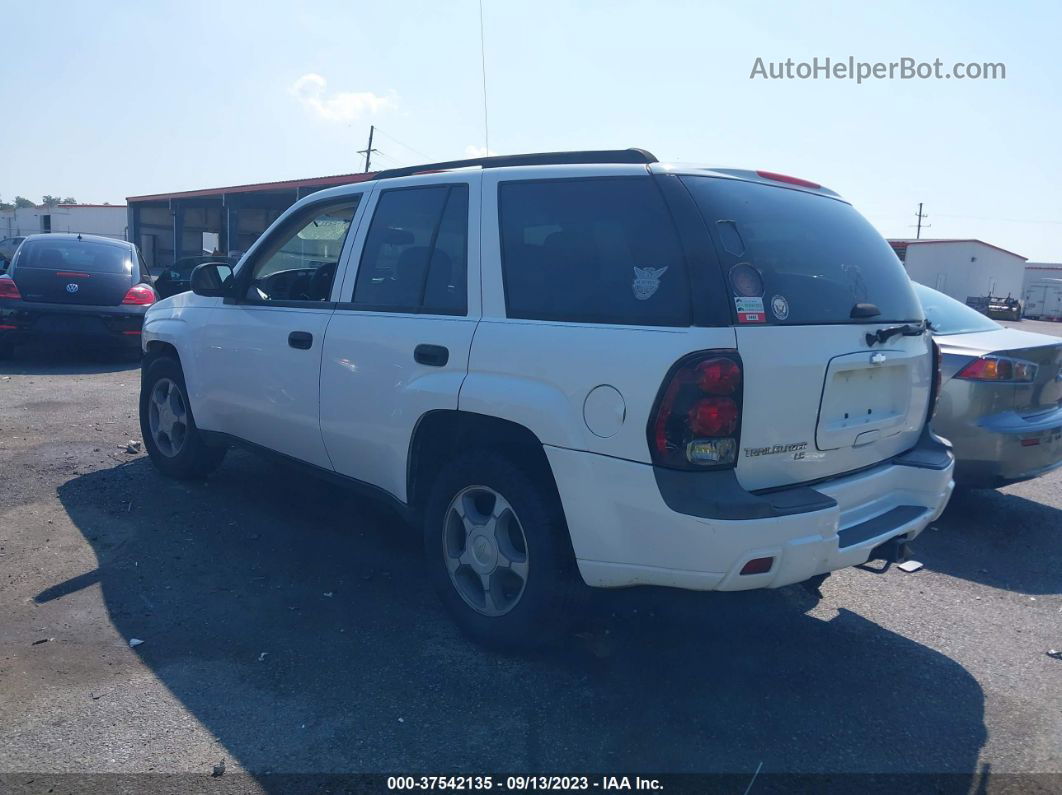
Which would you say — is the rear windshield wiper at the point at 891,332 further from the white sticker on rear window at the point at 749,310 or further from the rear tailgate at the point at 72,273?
the rear tailgate at the point at 72,273

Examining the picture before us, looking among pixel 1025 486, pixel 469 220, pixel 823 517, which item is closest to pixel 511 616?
pixel 823 517

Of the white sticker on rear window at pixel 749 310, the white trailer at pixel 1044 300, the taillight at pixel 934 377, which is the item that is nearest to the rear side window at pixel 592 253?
the white sticker on rear window at pixel 749 310

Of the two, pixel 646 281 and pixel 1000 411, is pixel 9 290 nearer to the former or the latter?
pixel 646 281

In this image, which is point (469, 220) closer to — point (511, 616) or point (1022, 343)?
point (511, 616)

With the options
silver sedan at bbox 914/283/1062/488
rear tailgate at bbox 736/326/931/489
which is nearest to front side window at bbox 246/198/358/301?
rear tailgate at bbox 736/326/931/489

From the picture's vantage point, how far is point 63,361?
11.6 m

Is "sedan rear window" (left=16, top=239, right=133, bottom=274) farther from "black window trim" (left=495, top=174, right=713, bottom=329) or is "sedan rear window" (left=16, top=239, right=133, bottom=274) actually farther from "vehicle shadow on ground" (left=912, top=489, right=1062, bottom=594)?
"vehicle shadow on ground" (left=912, top=489, right=1062, bottom=594)

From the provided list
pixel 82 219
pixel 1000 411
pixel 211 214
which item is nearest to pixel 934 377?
pixel 1000 411

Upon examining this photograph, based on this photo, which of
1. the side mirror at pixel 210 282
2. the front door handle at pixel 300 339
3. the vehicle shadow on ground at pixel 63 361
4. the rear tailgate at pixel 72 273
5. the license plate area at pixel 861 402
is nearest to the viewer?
the license plate area at pixel 861 402

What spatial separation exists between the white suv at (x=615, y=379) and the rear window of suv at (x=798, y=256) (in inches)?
0.5

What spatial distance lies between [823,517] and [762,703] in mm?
845

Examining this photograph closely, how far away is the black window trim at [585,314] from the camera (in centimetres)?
315

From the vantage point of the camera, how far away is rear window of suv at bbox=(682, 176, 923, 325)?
3.26 meters

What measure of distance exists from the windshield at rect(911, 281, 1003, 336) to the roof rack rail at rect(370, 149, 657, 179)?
3335 millimetres
